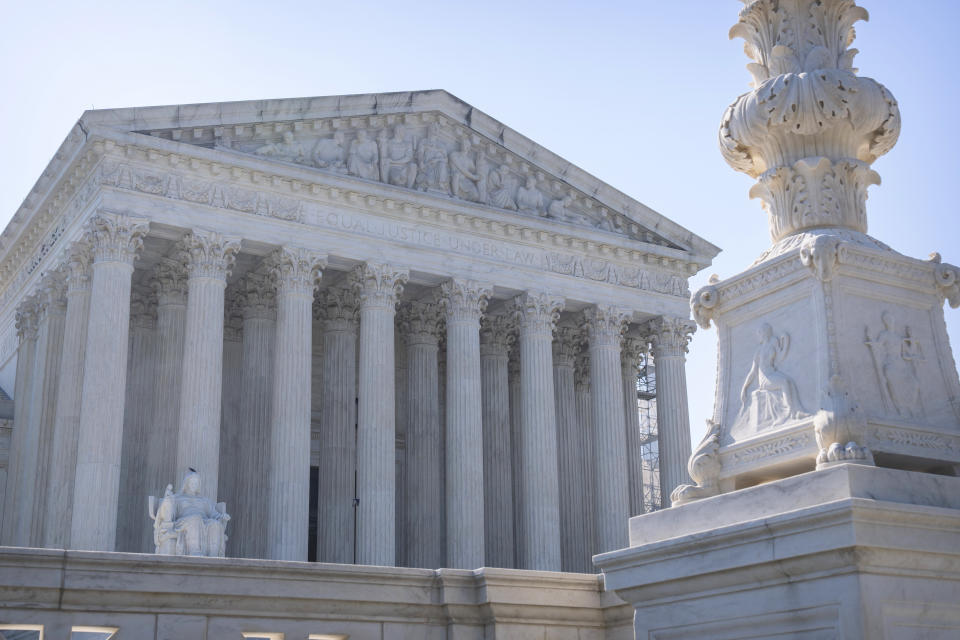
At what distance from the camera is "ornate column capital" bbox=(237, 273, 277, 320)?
140 ft

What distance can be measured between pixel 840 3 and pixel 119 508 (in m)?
33.1

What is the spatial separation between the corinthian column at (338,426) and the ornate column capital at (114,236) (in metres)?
8.63

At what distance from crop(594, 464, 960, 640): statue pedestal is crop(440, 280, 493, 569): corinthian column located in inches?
1189

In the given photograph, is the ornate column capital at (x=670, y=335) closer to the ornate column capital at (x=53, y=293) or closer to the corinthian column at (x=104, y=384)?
the corinthian column at (x=104, y=384)

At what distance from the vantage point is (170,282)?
41.3 m

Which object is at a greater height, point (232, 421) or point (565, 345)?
point (565, 345)

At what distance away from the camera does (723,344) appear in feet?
36.8

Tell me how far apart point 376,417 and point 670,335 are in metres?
13.5

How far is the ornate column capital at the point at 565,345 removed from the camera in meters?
48.9

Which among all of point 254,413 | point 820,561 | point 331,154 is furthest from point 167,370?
point 820,561

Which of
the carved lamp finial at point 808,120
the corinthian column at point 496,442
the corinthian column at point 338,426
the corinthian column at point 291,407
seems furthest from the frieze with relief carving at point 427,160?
the carved lamp finial at point 808,120

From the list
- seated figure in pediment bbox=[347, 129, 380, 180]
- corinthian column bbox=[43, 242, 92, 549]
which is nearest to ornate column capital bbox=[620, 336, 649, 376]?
seated figure in pediment bbox=[347, 129, 380, 180]

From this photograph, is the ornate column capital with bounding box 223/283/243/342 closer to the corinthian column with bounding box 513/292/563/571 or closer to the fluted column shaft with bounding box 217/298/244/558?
the fluted column shaft with bounding box 217/298/244/558

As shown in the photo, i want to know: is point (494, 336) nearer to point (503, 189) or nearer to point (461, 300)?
point (461, 300)
